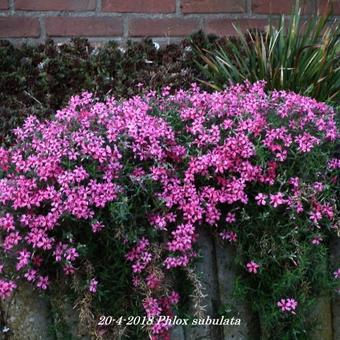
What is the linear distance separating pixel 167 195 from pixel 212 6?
5.99 ft

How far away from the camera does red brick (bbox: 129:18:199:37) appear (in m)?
3.37

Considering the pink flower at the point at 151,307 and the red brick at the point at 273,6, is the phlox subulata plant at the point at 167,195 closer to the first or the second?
the pink flower at the point at 151,307

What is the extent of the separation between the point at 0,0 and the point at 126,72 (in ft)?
2.64

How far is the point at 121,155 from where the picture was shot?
6.31ft

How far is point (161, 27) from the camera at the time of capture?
3.39m

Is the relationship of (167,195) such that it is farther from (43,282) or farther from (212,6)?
(212,6)

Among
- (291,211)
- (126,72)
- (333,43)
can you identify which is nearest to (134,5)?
(126,72)

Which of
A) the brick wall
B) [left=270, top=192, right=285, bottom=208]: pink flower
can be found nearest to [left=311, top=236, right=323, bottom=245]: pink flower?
[left=270, top=192, right=285, bottom=208]: pink flower

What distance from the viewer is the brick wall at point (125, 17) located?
3293 mm

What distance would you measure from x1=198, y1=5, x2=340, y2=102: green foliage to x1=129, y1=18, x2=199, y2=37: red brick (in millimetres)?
304

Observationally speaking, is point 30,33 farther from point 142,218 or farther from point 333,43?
point 142,218

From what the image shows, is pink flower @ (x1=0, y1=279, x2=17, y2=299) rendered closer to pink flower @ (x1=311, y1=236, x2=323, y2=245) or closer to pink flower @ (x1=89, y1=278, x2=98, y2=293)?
pink flower @ (x1=89, y1=278, x2=98, y2=293)

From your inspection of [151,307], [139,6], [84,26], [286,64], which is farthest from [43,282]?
[139,6]

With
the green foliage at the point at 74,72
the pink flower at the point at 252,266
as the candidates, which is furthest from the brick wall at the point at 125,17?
the pink flower at the point at 252,266
